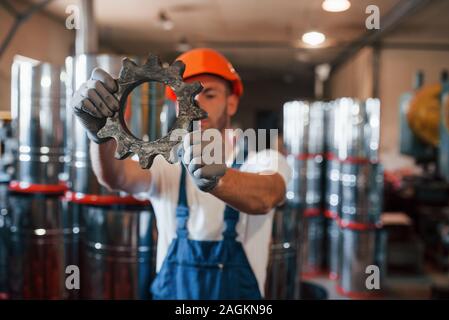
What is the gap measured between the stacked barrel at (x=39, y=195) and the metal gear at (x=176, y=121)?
0.83 m

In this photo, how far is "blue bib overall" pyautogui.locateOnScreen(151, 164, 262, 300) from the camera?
995mm

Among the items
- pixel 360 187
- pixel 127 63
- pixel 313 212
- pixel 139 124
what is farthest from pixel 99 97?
pixel 313 212

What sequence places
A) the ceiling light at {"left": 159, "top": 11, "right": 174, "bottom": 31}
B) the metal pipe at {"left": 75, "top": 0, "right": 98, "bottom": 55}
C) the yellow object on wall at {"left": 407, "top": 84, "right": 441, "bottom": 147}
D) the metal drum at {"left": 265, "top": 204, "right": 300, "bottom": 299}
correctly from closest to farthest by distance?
the metal pipe at {"left": 75, "top": 0, "right": 98, "bottom": 55}
the metal drum at {"left": 265, "top": 204, "right": 300, "bottom": 299}
the ceiling light at {"left": 159, "top": 11, "right": 174, "bottom": 31}
the yellow object on wall at {"left": 407, "top": 84, "right": 441, "bottom": 147}

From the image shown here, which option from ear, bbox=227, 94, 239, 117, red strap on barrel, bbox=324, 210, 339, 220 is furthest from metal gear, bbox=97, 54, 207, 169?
red strap on barrel, bbox=324, 210, 339, 220

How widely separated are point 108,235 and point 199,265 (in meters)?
0.49

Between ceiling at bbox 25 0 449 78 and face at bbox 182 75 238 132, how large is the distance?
0.08 m

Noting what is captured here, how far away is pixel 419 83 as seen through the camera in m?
3.40

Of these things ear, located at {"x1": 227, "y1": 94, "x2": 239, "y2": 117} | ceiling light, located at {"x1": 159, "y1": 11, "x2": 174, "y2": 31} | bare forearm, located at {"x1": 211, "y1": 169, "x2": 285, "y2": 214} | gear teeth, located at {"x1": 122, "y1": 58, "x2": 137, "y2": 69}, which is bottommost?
bare forearm, located at {"x1": 211, "y1": 169, "x2": 285, "y2": 214}

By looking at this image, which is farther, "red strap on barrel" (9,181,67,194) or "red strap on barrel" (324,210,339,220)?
"red strap on barrel" (324,210,339,220)

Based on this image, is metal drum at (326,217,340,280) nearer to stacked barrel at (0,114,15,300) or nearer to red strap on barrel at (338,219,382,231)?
red strap on barrel at (338,219,382,231)

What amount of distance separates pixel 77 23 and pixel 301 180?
270 cm

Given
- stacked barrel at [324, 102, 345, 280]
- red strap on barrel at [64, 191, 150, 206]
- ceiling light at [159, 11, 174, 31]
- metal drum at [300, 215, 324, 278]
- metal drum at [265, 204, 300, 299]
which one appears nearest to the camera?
metal drum at [265, 204, 300, 299]

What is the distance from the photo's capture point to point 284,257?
4.72 ft

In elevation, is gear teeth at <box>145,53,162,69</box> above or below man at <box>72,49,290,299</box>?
above
